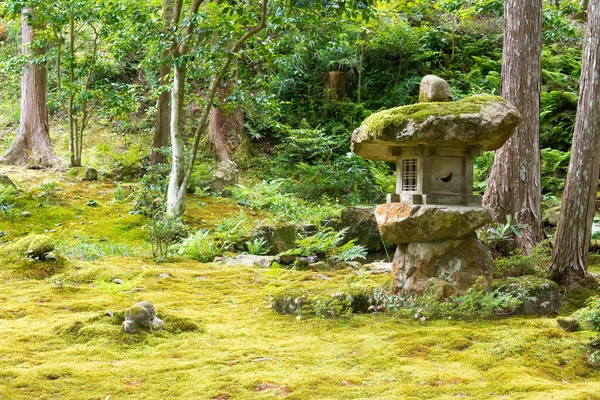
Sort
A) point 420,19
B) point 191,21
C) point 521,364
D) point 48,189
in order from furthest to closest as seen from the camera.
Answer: point 420,19 < point 48,189 < point 191,21 < point 521,364

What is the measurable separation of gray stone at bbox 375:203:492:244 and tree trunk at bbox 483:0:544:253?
248 cm

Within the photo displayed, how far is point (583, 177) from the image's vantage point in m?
6.04

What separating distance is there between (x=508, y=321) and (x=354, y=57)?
12.9 meters

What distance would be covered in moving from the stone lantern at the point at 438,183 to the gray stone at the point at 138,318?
2.38m

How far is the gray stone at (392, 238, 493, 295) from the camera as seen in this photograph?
17.9 ft

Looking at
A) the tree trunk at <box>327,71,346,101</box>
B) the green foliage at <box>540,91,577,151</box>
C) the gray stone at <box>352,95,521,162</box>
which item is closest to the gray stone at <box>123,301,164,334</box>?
the gray stone at <box>352,95,521,162</box>

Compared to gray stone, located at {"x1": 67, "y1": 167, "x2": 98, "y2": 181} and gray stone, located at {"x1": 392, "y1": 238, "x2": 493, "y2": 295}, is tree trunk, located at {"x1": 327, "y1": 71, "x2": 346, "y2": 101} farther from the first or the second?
gray stone, located at {"x1": 392, "y1": 238, "x2": 493, "y2": 295}

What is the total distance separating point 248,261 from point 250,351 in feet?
13.3

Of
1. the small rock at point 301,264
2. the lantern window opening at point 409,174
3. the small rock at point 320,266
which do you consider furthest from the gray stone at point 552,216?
the lantern window opening at point 409,174

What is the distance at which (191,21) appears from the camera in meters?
8.42

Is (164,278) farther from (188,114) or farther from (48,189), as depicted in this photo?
(188,114)

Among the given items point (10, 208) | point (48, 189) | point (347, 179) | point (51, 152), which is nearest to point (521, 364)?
point (10, 208)

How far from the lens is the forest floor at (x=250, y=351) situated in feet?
11.5

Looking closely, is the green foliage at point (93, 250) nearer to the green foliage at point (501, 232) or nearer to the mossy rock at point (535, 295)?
the green foliage at point (501, 232)
